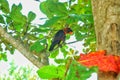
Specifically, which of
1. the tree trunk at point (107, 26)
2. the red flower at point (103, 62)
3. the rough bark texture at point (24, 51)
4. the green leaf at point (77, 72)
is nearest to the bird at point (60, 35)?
the rough bark texture at point (24, 51)

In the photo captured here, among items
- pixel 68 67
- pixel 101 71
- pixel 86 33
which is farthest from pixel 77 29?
pixel 68 67

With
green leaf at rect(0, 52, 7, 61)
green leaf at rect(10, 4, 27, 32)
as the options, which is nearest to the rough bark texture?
green leaf at rect(10, 4, 27, 32)

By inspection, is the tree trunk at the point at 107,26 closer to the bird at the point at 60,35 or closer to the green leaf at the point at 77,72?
the green leaf at the point at 77,72

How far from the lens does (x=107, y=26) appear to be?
859 mm

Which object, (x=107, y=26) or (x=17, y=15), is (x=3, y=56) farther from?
(x=107, y=26)

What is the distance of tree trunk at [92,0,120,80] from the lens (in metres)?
0.80

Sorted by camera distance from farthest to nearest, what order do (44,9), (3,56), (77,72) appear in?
(3,56) → (44,9) → (77,72)

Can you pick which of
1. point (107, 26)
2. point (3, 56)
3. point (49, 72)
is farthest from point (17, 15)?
point (3, 56)

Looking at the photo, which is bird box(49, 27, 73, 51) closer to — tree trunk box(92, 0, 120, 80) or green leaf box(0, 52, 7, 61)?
tree trunk box(92, 0, 120, 80)

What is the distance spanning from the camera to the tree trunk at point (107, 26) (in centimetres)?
80

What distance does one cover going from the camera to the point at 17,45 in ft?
3.99

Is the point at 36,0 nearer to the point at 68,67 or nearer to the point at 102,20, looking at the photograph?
the point at 102,20

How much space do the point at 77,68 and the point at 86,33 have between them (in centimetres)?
96

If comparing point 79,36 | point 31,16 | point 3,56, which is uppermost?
point 31,16
